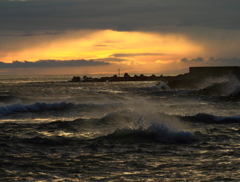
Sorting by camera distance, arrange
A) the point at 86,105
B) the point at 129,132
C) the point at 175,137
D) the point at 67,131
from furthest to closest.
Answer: the point at 86,105, the point at 67,131, the point at 129,132, the point at 175,137

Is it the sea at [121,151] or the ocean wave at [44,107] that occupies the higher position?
the ocean wave at [44,107]

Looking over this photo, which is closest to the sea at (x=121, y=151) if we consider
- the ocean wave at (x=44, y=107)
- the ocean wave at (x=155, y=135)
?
the ocean wave at (x=155, y=135)

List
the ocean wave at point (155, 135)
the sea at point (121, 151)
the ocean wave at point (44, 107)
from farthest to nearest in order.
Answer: the ocean wave at point (44, 107) < the ocean wave at point (155, 135) < the sea at point (121, 151)

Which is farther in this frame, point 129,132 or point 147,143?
point 129,132

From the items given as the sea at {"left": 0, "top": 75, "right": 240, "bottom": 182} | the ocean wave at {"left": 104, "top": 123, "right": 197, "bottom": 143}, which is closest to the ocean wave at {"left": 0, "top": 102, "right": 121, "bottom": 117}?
the sea at {"left": 0, "top": 75, "right": 240, "bottom": 182}

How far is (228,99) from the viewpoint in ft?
92.7

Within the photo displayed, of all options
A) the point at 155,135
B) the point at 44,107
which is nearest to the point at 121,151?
the point at 155,135

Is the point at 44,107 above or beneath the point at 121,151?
above

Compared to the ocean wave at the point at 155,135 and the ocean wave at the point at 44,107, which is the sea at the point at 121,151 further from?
the ocean wave at the point at 44,107

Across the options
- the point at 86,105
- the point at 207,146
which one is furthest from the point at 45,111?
the point at 207,146

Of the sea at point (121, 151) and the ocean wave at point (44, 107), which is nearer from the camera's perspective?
the sea at point (121, 151)

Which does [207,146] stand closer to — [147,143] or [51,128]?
[147,143]

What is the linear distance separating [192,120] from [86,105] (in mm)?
9592

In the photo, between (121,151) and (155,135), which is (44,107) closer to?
(155,135)
